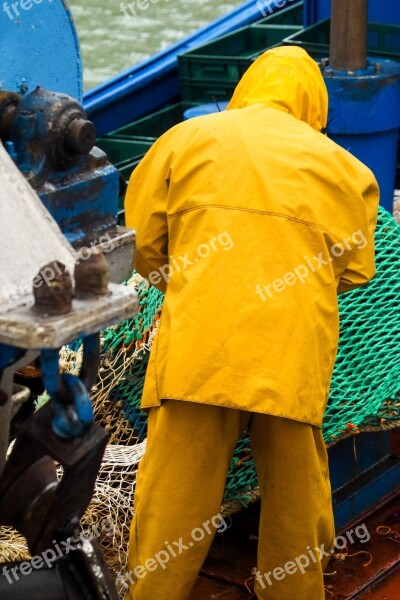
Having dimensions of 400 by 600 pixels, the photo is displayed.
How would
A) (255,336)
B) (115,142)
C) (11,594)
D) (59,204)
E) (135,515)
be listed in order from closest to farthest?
(11,594) → (59,204) → (255,336) → (135,515) → (115,142)

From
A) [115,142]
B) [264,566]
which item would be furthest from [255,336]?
[115,142]

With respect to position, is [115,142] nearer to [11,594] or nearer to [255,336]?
[255,336]

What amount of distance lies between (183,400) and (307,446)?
395mm

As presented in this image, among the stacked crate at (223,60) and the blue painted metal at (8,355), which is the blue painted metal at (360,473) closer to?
the blue painted metal at (8,355)

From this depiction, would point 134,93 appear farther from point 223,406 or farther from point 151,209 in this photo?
point 223,406

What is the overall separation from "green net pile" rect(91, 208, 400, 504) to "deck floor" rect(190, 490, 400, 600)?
32 centimetres

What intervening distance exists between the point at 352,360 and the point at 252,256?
40.1 inches

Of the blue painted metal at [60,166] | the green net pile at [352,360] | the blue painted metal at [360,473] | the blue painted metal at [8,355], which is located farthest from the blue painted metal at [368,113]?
the blue painted metal at [8,355]

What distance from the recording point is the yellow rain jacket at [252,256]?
2.88 m

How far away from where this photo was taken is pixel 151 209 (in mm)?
3051

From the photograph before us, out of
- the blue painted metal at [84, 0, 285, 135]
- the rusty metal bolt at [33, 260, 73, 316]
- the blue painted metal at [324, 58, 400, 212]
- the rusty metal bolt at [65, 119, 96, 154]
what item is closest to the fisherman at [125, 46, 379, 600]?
the rusty metal bolt at [65, 119, 96, 154]

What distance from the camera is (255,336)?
2896mm

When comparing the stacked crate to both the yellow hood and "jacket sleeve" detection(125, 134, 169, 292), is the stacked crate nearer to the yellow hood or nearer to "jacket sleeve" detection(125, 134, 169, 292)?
the yellow hood

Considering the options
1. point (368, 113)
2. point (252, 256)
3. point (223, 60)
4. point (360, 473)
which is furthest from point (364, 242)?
point (223, 60)
